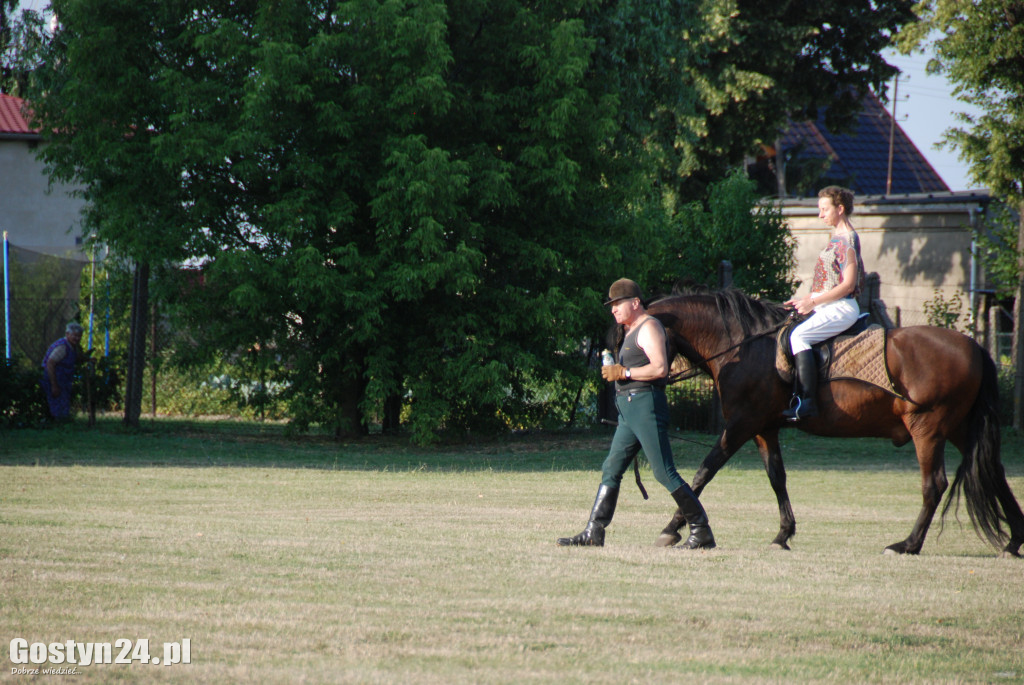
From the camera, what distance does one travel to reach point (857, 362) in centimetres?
973

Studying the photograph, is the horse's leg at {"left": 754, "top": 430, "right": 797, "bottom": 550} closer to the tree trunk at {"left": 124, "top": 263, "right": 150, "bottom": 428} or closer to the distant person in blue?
the tree trunk at {"left": 124, "top": 263, "right": 150, "bottom": 428}

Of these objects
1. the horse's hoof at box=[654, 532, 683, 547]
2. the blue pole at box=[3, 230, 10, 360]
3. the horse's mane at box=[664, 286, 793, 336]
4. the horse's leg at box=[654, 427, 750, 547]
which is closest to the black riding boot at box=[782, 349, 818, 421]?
the horse's mane at box=[664, 286, 793, 336]

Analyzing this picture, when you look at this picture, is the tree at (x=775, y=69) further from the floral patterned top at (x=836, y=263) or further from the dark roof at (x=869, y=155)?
the floral patterned top at (x=836, y=263)

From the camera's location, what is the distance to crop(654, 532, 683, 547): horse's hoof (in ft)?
30.1

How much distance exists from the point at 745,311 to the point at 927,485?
6.47ft

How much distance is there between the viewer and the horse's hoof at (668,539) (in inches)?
361

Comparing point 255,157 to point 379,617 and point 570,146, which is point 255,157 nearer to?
point 570,146

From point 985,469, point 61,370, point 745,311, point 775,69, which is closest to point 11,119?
point 61,370

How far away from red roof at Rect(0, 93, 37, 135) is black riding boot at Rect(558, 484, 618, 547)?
31102 mm

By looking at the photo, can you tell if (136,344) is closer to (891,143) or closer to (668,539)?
(668,539)

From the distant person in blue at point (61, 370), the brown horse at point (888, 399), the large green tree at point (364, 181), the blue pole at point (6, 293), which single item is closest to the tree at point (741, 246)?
the large green tree at point (364, 181)

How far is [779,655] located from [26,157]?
119ft

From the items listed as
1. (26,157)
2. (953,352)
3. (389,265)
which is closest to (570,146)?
(389,265)

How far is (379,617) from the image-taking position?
6.19m
